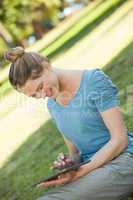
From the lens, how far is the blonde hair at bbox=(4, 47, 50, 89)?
3785mm

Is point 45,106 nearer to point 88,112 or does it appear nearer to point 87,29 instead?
point 88,112

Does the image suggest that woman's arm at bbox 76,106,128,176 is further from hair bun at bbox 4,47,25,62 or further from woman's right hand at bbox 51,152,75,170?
hair bun at bbox 4,47,25,62

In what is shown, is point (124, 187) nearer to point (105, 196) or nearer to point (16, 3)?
point (105, 196)

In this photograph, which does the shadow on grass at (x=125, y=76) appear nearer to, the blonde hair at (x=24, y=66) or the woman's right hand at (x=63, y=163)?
the woman's right hand at (x=63, y=163)

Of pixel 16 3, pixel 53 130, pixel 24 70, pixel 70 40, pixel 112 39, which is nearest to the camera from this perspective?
pixel 24 70

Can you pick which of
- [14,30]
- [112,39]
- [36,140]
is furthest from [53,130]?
[14,30]

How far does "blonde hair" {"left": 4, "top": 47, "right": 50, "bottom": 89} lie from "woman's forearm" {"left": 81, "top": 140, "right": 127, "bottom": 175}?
692mm

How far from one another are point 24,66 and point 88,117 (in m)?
0.60

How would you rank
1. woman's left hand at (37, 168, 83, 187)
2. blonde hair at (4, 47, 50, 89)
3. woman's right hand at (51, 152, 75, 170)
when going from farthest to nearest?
woman's right hand at (51, 152, 75, 170) → woman's left hand at (37, 168, 83, 187) → blonde hair at (4, 47, 50, 89)

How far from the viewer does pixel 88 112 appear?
4004 millimetres

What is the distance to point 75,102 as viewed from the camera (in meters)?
4.04

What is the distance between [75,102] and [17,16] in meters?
32.0

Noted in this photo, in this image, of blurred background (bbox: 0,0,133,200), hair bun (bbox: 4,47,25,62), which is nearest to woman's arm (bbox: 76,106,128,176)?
hair bun (bbox: 4,47,25,62)

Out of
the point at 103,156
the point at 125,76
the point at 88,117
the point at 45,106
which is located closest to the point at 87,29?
the point at 45,106
